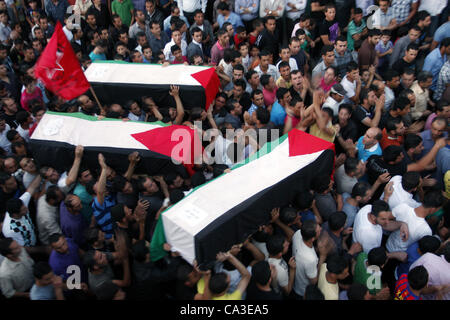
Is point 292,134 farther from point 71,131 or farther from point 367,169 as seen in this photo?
point 71,131

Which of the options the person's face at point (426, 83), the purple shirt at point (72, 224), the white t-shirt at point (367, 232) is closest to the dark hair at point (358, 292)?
the white t-shirt at point (367, 232)

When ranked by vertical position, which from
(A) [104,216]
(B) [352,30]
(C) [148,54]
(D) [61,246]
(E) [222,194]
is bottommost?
(A) [104,216]

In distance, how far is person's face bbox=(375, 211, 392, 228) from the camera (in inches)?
129

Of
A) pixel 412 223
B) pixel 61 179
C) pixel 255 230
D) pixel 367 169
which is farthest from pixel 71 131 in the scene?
pixel 412 223

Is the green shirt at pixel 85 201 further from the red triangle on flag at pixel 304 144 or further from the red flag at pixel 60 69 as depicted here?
the red triangle on flag at pixel 304 144

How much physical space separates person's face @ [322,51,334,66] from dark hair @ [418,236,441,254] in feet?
9.93

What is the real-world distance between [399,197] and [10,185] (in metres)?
3.89

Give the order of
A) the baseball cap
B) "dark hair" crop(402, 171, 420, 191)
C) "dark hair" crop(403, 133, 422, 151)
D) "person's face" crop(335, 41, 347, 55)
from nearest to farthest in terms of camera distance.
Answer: "dark hair" crop(402, 171, 420, 191)
"dark hair" crop(403, 133, 422, 151)
the baseball cap
"person's face" crop(335, 41, 347, 55)

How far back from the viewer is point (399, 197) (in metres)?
3.63

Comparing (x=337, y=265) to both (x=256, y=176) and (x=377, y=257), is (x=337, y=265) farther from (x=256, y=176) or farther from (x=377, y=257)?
(x=256, y=176)

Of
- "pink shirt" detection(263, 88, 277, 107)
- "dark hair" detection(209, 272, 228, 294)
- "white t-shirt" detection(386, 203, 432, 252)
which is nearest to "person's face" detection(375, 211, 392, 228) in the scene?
"white t-shirt" detection(386, 203, 432, 252)

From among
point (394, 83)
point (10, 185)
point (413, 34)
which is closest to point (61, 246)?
point (10, 185)

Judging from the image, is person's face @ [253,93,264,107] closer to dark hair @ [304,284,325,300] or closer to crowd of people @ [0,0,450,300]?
crowd of people @ [0,0,450,300]

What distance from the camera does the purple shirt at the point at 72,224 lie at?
3691 mm
